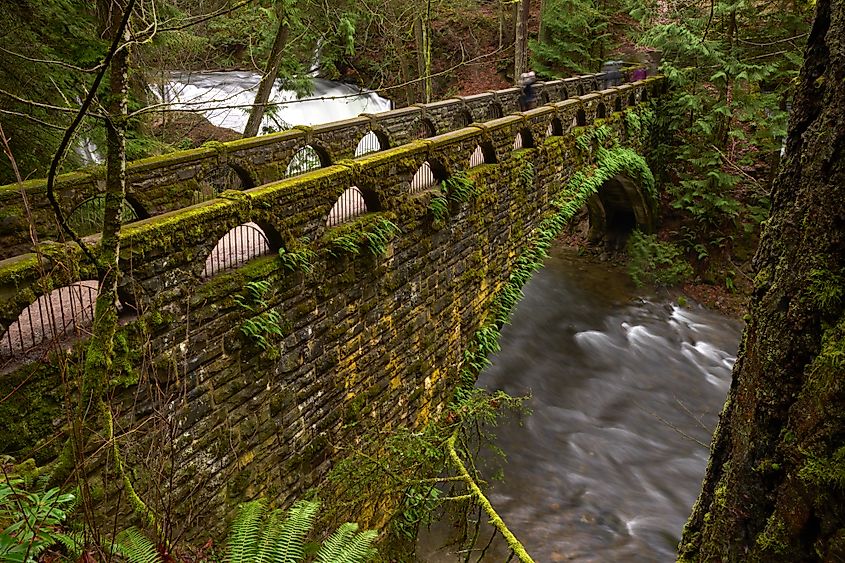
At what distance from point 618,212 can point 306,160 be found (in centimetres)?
1497

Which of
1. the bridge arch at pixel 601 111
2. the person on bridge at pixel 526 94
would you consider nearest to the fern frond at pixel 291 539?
the person on bridge at pixel 526 94

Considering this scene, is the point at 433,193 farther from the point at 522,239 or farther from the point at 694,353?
the point at 694,353

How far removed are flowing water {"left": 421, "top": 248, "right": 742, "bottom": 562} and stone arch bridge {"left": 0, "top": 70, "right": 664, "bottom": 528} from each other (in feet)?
9.87

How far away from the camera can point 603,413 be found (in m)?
12.9

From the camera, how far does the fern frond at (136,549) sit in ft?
9.90

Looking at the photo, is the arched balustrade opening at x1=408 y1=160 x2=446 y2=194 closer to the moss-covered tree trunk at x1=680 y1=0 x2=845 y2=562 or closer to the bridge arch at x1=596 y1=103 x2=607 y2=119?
the moss-covered tree trunk at x1=680 y1=0 x2=845 y2=562

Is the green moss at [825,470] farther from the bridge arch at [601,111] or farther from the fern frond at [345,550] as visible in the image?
the bridge arch at [601,111]

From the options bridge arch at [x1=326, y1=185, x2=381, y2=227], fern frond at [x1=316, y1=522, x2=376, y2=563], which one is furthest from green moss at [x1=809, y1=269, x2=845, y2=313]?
bridge arch at [x1=326, y1=185, x2=381, y2=227]

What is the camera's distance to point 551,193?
11.7 metres

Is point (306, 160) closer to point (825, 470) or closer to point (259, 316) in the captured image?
point (259, 316)

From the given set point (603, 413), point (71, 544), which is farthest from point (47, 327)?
point (603, 413)

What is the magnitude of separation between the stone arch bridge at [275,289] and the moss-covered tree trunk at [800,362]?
3180 mm

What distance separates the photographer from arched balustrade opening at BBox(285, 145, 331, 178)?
7520 mm

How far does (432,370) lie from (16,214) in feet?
17.6
